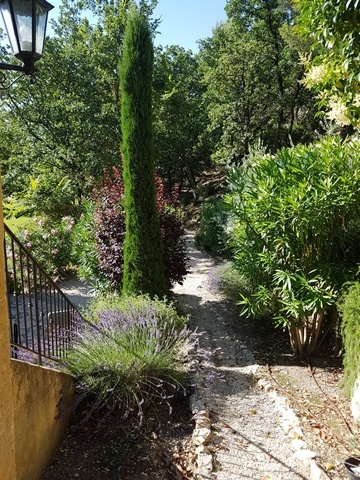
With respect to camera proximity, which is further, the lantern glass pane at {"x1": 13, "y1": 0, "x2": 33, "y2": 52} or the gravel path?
the lantern glass pane at {"x1": 13, "y1": 0, "x2": 33, "y2": 52}

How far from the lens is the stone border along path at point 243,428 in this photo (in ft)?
8.52

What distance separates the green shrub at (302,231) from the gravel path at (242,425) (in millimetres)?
769

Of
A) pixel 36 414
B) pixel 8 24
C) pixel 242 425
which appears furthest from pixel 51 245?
→ pixel 242 425

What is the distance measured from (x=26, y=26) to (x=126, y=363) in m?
2.89

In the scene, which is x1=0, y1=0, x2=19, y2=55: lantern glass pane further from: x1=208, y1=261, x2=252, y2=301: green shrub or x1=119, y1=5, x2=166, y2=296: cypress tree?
x1=208, y1=261, x2=252, y2=301: green shrub

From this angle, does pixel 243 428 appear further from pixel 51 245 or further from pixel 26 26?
pixel 51 245

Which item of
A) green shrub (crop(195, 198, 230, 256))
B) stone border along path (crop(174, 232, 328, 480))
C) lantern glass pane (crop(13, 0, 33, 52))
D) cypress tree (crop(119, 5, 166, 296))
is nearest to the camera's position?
stone border along path (crop(174, 232, 328, 480))

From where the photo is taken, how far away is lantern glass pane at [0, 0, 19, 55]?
2.77 metres

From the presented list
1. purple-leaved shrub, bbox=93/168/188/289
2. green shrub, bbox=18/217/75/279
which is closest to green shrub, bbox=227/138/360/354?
purple-leaved shrub, bbox=93/168/188/289

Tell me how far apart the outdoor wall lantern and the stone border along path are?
10.1 ft

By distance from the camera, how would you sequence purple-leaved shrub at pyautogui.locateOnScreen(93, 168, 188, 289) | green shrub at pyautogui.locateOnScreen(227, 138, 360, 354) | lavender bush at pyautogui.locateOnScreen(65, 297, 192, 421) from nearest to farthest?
lavender bush at pyautogui.locateOnScreen(65, 297, 192, 421)
green shrub at pyautogui.locateOnScreen(227, 138, 360, 354)
purple-leaved shrub at pyautogui.locateOnScreen(93, 168, 188, 289)

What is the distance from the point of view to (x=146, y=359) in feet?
10.5

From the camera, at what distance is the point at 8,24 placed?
2.83m

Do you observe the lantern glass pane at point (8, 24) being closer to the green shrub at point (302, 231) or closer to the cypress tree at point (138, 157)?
the cypress tree at point (138, 157)
